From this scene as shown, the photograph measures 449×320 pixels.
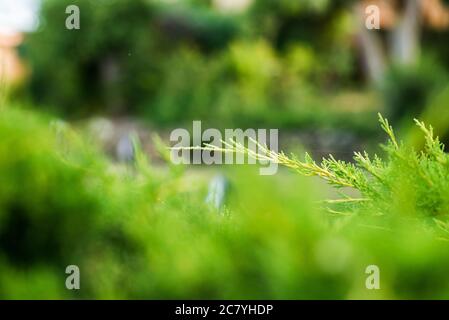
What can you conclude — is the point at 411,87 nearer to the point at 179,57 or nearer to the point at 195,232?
the point at 179,57

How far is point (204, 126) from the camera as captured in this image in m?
19.1

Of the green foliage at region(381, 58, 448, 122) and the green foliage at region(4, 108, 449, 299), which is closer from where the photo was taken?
the green foliage at region(4, 108, 449, 299)

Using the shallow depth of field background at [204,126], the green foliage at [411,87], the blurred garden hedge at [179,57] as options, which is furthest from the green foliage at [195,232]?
the blurred garden hedge at [179,57]

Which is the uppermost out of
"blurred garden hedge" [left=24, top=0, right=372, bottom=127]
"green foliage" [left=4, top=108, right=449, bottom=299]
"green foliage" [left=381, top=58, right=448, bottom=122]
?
"blurred garden hedge" [left=24, top=0, right=372, bottom=127]

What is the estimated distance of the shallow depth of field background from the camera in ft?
2.03

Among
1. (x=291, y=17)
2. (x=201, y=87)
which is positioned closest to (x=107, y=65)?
(x=201, y=87)

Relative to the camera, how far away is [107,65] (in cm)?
2288

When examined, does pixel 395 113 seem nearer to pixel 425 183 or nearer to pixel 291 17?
pixel 291 17

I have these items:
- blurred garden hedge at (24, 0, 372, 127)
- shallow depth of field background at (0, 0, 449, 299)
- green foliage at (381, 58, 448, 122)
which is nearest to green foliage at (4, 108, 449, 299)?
shallow depth of field background at (0, 0, 449, 299)

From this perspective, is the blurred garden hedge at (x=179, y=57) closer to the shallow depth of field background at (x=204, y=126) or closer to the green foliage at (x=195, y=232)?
the shallow depth of field background at (x=204, y=126)

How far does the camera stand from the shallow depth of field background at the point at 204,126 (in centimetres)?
62

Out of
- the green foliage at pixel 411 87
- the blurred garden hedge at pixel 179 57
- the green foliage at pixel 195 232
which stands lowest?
the green foliage at pixel 195 232

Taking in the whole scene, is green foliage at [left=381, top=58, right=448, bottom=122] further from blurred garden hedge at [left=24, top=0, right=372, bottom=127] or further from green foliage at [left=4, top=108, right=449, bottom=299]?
green foliage at [left=4, top=108, right=449, bottom=299]

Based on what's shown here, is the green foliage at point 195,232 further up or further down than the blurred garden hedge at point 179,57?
further down
